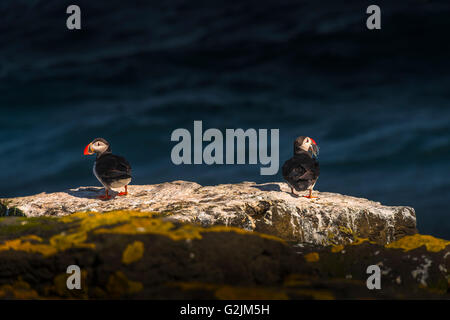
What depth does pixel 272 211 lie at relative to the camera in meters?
11.7

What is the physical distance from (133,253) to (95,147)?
1036 centimetres

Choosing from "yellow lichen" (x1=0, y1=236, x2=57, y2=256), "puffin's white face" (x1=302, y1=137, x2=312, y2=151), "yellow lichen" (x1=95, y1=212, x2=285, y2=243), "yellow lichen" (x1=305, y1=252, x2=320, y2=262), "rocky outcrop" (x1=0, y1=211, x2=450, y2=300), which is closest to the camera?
"rocky outcrop" (x1=0, y1=211, x2=450, y2=300)

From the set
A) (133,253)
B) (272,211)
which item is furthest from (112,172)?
(133,253)

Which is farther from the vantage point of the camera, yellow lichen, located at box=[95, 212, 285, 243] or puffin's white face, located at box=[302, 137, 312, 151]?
puffin's white face, located at box=[302, 137, 312, 151]

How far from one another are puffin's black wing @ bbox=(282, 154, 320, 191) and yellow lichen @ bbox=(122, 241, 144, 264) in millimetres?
8769

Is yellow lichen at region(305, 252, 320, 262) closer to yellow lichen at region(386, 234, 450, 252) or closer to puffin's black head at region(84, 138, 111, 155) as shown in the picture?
yellow lichen at region(386, 234, 450, 252)

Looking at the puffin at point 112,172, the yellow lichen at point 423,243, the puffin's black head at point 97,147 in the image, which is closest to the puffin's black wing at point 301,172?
the puffin at point 112,172

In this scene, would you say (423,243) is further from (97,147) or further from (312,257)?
(97,147)

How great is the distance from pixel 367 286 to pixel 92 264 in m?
3.64

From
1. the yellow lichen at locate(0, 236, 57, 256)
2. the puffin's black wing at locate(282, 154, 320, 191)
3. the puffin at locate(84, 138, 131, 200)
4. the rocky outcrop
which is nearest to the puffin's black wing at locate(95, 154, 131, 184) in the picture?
the puffin at locate(84, 138, 131, 200)

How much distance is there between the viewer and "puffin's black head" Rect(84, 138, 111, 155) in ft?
50.1

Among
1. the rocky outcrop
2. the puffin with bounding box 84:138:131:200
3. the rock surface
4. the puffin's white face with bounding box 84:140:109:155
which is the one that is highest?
the puffin's white face with bounding box 84:140:109:155

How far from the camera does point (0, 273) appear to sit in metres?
6.21

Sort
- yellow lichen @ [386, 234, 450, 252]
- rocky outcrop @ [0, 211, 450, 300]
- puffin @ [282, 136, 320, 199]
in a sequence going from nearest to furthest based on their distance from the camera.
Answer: rocky outcrop @ [0, 211, 450, 300], yellow lichen @ [386, 234, 450, 252], puffin @ [282, 136, 320, 199]
